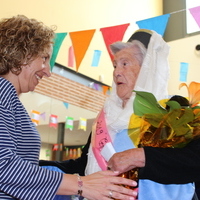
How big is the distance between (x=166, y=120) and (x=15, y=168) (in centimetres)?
58

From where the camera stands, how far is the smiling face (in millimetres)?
1646

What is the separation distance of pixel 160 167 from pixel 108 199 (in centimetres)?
23

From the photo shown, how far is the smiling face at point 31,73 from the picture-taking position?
1646mm

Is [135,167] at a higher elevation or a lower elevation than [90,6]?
lower

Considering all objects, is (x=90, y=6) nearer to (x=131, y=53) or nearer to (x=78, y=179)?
(x=131, y=53)

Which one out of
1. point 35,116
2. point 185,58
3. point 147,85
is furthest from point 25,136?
point 185,58

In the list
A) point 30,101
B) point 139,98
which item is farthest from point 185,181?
point 30,101

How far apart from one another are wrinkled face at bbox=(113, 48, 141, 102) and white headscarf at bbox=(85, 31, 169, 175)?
→ 8 centimetres

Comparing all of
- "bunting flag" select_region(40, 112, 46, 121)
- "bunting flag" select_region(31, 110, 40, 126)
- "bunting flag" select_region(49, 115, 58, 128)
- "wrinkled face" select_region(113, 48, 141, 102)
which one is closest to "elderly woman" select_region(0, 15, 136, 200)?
"wrinkled face" select_region(113, 48, 141, 102)

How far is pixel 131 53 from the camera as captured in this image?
2.03 meters

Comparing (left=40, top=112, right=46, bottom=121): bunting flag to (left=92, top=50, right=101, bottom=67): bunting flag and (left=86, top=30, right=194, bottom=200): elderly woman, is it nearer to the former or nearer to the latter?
(left=92, top=50, right=101, bottom=67): bunting flag

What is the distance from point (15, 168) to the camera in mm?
1313

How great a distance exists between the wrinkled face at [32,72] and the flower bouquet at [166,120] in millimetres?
499

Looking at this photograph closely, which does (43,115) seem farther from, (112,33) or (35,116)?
(112,33)
